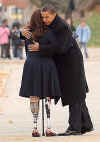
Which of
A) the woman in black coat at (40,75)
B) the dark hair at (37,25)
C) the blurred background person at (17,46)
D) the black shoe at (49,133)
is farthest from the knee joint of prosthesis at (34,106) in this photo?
the blurred background person at (17,46)

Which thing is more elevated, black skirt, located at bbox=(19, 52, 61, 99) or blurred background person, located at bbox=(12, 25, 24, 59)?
black skirt, located at bbox=(19, 52, 61, 99)

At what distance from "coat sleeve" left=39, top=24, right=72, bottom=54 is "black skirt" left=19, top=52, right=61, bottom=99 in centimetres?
16

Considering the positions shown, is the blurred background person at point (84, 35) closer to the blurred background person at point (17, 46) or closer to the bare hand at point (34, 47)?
the blurred background person at point (17, 46)

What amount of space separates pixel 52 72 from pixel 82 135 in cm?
100

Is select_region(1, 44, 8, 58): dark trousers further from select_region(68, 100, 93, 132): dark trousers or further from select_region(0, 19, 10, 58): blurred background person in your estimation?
select_region(68, 100, 93, 132): dark trousers

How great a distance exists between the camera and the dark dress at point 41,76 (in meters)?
10.3

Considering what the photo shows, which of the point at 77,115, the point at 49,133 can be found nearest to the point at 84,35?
the point at 77,115

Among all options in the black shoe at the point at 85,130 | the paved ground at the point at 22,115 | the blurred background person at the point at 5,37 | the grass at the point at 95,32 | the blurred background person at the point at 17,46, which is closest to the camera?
the paved ground at the point at 22,115

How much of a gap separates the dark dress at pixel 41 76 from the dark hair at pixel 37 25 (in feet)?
0.28

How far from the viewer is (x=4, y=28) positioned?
32.2 meters

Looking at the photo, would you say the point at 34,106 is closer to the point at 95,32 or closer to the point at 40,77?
the point at 40,77

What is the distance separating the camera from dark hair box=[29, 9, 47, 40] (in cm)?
1016

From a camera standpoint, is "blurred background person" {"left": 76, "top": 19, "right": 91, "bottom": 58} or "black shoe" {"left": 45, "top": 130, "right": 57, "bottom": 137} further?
"blurred background person" {"left": 76, "top": 19, "right": 91, "bottom": 58}

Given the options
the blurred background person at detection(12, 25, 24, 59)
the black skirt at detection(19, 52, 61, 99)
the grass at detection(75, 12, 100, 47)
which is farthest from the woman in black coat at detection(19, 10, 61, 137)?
the grass at detection(75, 12, 100, 47)
